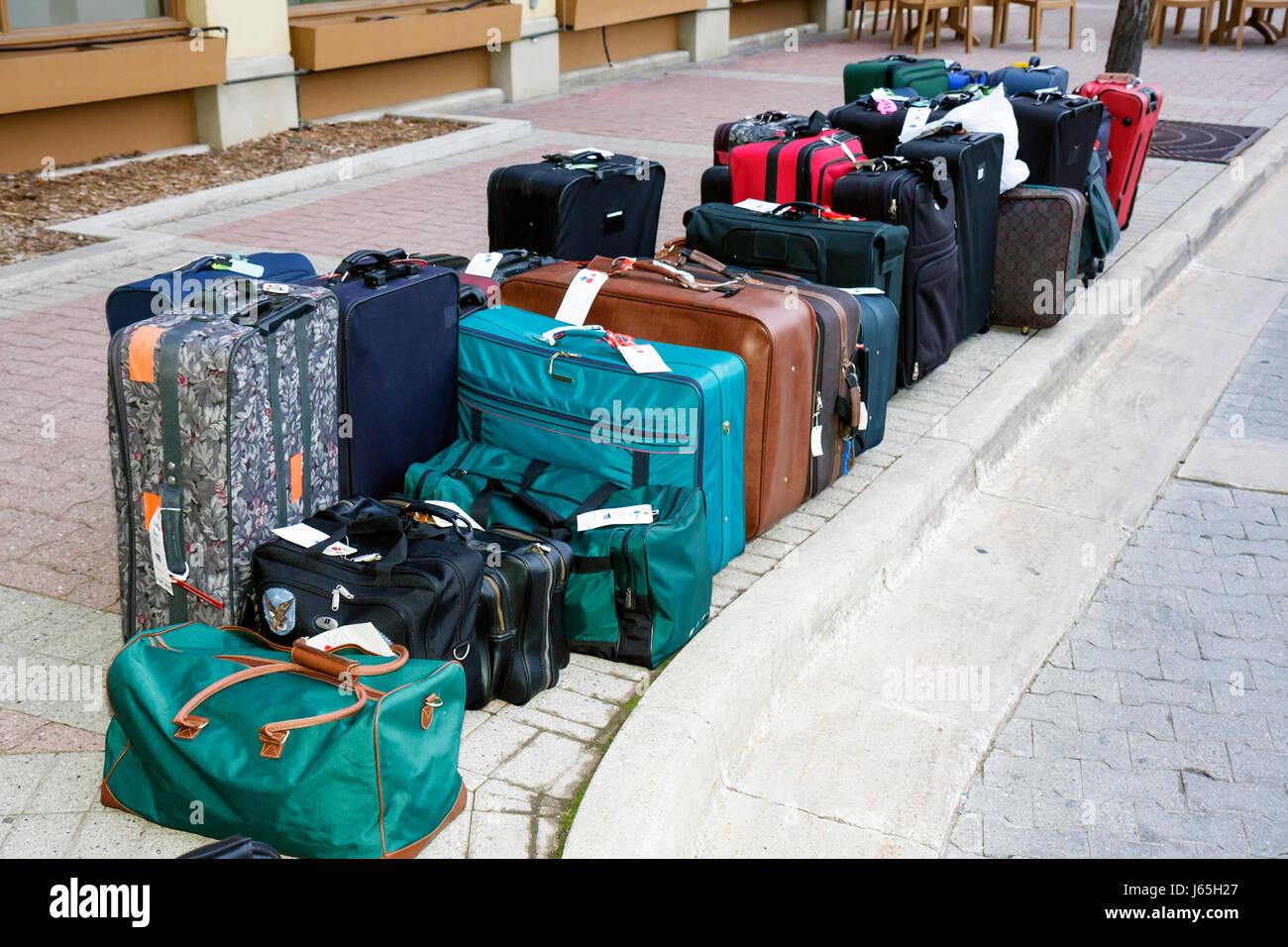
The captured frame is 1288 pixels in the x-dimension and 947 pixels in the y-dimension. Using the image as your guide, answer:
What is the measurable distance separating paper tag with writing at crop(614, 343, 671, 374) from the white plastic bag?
2.74 metres

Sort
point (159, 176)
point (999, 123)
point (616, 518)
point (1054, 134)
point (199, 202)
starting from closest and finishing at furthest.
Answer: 1. point (616, 518)
2. point (999, 123)
3. point (1054, 134)
4. point (199, 202)
5. point (159, 176)

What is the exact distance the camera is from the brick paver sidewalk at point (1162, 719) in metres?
3.01

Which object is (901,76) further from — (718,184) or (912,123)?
(718,184)

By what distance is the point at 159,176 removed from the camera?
29.2 ft

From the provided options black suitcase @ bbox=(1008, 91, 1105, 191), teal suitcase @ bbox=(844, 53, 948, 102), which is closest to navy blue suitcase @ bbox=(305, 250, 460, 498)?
black suitcase @ bbox=(1008, 91, 1105, 191)

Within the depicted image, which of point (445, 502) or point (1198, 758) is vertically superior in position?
point (445, 502)

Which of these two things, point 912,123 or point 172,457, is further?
point 912,123

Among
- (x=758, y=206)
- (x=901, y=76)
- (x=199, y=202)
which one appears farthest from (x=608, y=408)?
(x=199, y=202)

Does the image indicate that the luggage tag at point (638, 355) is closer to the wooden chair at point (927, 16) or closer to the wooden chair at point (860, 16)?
the wooden chair at point (927, 16)

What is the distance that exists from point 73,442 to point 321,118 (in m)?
6.86

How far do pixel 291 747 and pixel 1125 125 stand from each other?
6.37 m

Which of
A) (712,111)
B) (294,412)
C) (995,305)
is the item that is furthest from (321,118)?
(294,412)
